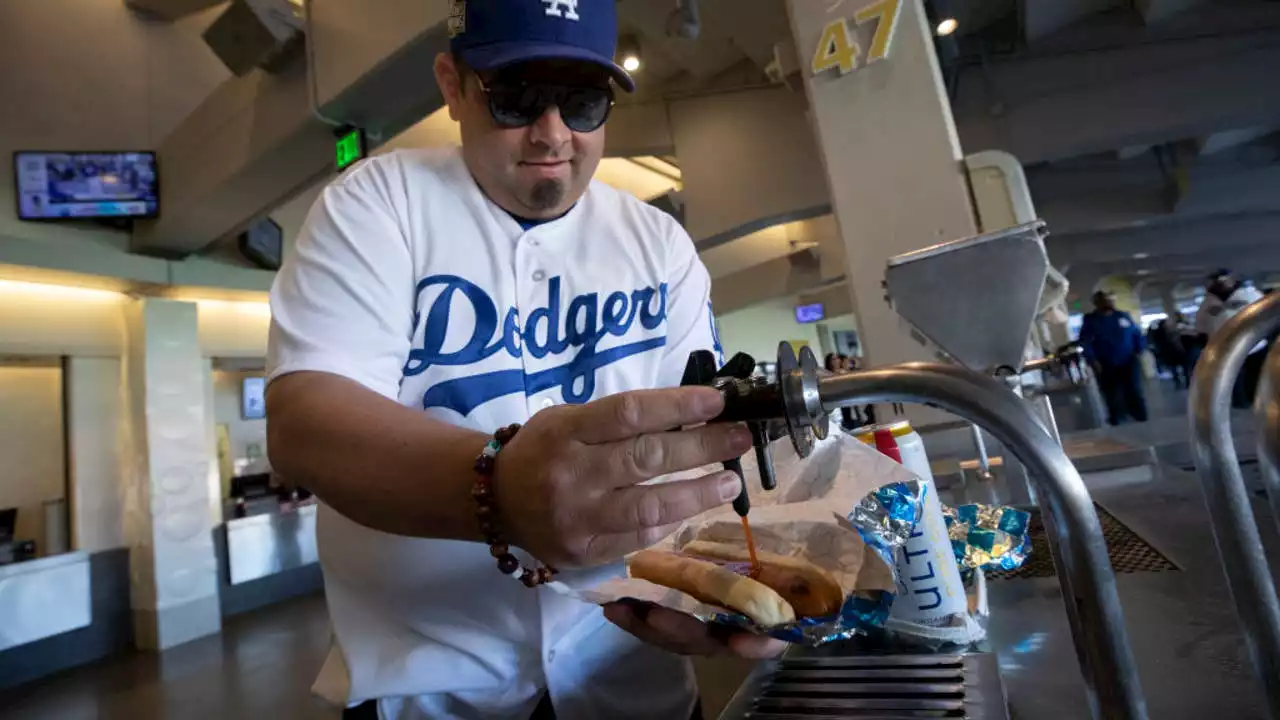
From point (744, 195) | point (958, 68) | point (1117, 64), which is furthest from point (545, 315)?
point (1117, 64)

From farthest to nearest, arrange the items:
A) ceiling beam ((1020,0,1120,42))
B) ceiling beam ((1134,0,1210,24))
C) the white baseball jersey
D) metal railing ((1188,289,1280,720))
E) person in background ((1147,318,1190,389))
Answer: person in background ((1147,318,1190,389)) → ceiling beam ((1020,0,1120,42)) → ceiling beam ((1134,0,1210,24)) → the white baseball jersey → metal railing ((1188,289,1280,720))

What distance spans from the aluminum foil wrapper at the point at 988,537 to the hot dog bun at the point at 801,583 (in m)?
0.42

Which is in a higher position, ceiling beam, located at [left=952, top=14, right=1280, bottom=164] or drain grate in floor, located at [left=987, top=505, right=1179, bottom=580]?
ceiling beam, located at [left=952, top=14, right=1280, bottom=164]

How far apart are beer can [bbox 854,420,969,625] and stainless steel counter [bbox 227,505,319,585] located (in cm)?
648

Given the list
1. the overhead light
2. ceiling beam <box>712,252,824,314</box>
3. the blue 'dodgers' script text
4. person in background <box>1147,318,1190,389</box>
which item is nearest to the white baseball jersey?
the blue 'dodgers' script text

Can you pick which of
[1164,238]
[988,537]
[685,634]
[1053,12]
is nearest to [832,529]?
[685,634]

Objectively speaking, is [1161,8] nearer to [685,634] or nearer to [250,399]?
[685,634]

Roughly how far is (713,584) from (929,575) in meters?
0.34

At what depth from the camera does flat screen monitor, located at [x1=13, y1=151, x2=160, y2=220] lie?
15.4ft

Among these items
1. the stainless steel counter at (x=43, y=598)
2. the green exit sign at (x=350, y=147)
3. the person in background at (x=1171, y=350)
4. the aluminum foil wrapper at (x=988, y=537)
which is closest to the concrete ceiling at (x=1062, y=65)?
the green exit sign at (x=350, y=147)

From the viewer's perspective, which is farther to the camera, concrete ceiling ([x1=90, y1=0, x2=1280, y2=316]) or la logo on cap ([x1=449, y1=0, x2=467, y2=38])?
concrete ceiling ([x1=90, y1=0, x2=1280, y2=316])

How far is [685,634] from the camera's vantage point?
729 mm

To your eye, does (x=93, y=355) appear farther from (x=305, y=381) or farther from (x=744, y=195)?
(x=305, y=381)

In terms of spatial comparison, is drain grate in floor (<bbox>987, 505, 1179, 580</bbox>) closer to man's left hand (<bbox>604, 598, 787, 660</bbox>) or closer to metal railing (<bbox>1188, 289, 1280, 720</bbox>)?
metal railing (<bbox>1188, 289, 1280, 720</bbox>)
